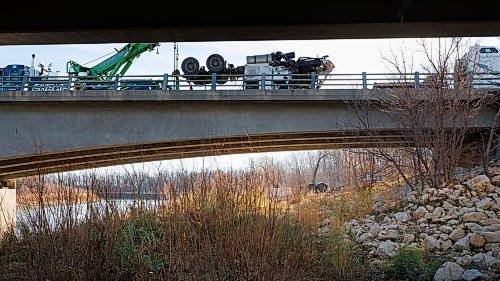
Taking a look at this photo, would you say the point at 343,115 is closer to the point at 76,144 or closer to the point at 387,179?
the point at 387,179

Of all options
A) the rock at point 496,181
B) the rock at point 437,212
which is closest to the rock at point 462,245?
the rock at point 437,212

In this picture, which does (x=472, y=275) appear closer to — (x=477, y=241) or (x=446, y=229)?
(x=477, y=241)

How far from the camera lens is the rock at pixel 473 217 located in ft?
35.6

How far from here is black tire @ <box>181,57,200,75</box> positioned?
19.8 m

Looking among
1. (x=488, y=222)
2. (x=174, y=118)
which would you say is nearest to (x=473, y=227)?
(x=488, y=222)

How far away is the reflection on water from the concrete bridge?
9059 mm

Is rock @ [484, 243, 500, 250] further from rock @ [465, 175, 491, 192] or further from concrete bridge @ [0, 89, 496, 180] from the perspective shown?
concrete bridge @ [0, 89, 496, 180]

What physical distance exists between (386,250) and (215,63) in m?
12.5

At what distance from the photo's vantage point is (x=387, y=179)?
58.7ft

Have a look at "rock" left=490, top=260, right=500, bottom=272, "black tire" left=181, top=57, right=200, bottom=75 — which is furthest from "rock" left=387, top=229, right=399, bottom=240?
"black tire" left=181, top=57, right=200, bottom=75

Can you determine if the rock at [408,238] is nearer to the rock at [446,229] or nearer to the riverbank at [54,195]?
the rock at [446,229]

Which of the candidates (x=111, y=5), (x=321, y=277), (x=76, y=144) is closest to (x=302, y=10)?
(x=111, y=5)

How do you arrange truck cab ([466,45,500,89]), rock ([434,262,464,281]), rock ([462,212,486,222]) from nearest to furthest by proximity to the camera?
rock ([434,262,464,281]), rock ([462,212,486,222]), truck cab ([466,45,500,89])

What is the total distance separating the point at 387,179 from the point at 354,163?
1473 mm
